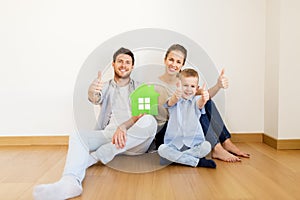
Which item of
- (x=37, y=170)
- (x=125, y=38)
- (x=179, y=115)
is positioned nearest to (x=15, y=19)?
(x=125, y=38)

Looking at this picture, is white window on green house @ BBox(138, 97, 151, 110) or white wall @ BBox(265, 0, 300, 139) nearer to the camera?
white window on green house @ BBox(138, 97, 151, 110)

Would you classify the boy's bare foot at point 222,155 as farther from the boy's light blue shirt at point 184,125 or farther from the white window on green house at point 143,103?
the white window on green house at point 143,103

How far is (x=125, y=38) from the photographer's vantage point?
1675 millimetres

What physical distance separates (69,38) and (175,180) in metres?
1.10

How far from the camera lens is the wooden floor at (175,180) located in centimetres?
109

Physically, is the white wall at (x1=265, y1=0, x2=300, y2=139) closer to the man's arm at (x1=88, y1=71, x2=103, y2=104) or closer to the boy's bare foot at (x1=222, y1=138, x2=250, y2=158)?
the boy's bare foot at (x1=222, y1=138, x2=250, y2=158)

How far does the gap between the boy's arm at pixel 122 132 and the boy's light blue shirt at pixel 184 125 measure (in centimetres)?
19

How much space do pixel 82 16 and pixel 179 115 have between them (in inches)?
34.4

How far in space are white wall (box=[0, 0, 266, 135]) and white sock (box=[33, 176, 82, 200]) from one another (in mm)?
929

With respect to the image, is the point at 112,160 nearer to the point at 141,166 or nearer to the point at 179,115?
the point at 141,166

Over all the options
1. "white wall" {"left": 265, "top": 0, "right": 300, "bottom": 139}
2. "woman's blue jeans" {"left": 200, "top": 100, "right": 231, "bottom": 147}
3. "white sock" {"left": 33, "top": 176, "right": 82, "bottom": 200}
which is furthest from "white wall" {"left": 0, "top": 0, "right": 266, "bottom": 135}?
"white sock" {"left": 33, "top": 176, "right": 82, "bottom": 200}

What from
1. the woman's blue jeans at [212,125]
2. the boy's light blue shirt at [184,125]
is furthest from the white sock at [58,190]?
the woman's blue jeans at [212,125]

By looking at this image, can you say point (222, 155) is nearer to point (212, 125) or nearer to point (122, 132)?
point (212, 125)

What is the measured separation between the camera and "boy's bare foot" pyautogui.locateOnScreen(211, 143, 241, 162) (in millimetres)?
1551
